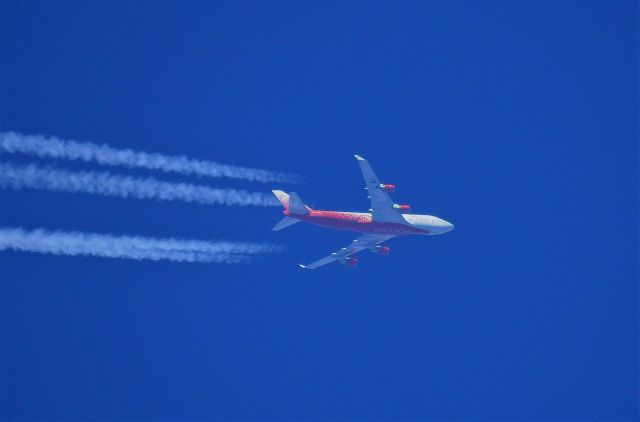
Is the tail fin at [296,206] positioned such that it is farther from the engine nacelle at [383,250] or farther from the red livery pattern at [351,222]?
the engine nacelle at [383,250]

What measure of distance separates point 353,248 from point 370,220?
354 cm

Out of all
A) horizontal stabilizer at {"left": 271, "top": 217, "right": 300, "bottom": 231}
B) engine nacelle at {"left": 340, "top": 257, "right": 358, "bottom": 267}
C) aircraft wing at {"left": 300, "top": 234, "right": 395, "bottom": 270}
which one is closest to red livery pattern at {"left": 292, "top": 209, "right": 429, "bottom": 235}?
horizontal stabilizer at {"left": 271, "top": 217, "right": 300, "bottom": 231}

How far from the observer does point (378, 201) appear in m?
56.6

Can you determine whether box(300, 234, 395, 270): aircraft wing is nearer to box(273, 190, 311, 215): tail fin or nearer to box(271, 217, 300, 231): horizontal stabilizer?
box(271, 217, 300, 231): horizontal stabilizer

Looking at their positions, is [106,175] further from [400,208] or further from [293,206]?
[400,208]

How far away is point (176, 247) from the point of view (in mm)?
53906

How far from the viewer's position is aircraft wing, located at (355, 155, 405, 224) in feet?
181

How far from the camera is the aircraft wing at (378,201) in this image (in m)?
55.1

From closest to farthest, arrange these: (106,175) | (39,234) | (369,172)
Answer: (39,234) → (106,175) → (369,172)

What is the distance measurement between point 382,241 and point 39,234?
67.6 feet

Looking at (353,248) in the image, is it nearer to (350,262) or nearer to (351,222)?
(350,262)

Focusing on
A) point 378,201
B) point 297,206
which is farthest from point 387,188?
point 297,206

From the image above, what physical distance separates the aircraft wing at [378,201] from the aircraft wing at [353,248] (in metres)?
2.24

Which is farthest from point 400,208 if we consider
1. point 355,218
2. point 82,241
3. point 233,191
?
point 82,241
